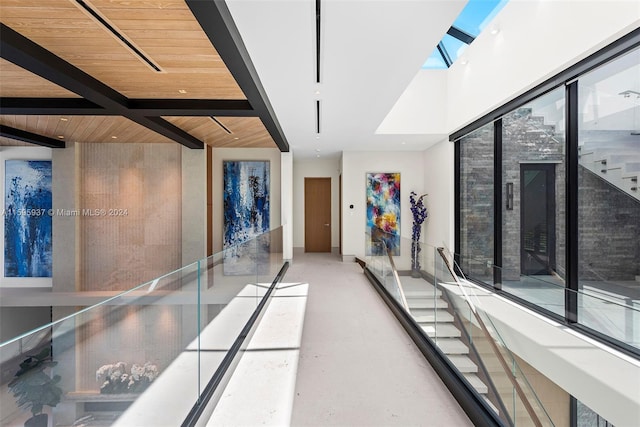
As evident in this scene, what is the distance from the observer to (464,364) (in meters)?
2.57

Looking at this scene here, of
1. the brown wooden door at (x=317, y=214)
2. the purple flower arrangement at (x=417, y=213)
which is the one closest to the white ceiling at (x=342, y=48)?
the purple flower arrangement at (x=417, y=213)

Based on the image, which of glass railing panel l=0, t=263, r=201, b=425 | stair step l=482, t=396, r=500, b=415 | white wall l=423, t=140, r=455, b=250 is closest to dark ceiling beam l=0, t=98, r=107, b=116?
glass railing panel l=0, t=263, r=201, b=425

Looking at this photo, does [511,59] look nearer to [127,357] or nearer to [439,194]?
[439,194]

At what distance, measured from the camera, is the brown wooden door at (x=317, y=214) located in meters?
10.4

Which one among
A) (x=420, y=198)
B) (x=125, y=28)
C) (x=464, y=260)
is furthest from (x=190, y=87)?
(x=420, y=198)

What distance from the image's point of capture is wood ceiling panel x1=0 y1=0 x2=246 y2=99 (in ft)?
8.96

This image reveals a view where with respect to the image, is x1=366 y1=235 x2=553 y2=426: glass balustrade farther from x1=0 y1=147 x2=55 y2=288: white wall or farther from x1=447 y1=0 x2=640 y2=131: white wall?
x1=0 y1=147 x2=55 y2=288: white wall

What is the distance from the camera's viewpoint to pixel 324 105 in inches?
197

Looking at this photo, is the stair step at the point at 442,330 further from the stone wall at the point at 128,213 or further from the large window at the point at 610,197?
the stone wall at the point at 128,213

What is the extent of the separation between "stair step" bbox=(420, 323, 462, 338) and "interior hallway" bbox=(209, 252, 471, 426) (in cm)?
27

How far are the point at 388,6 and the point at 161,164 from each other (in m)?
7.39

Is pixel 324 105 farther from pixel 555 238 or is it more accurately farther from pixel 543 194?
pixel 555 238

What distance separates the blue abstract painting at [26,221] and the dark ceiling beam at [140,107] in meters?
3.69

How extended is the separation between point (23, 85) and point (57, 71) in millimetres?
1408
